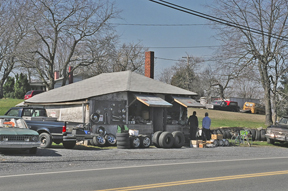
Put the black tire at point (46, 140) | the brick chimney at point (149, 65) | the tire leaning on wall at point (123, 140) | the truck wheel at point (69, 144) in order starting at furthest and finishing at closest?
the brick chimney at point (149, 65)
the tire leaning on wall at point (123, 140)
the truck wheel at point (69, 144)
the black tire at point (46, 140)

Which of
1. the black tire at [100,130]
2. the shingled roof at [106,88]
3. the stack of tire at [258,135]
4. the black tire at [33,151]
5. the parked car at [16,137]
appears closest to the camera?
the parked car at [16,137]

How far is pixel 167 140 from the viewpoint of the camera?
19.9 meters

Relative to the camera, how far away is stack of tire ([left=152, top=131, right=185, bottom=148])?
64.4ft

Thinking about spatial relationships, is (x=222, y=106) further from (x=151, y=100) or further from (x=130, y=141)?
(x=130, y=141)

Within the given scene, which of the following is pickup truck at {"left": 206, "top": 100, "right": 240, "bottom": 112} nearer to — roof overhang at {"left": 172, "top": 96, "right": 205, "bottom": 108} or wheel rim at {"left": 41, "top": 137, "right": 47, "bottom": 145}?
roof overhang at {"left": 172, "top": 96, "right": 205, "bottom": 108}

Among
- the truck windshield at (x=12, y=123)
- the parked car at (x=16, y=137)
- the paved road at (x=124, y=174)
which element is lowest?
the paved road at (x=124, y=174)

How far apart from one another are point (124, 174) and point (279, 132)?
51.9ft

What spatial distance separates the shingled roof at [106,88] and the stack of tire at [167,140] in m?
3.72

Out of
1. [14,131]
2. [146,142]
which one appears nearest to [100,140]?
[146,142]

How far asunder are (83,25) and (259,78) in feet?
58.9

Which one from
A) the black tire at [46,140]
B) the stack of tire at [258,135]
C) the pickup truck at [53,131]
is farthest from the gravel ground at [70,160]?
the stack of tire at [258,135]

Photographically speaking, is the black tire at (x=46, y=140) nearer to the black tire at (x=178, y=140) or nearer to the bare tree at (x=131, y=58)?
the black tire at (x=178, y=140)

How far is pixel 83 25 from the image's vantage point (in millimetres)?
38000

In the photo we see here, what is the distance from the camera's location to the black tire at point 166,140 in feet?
64.3
